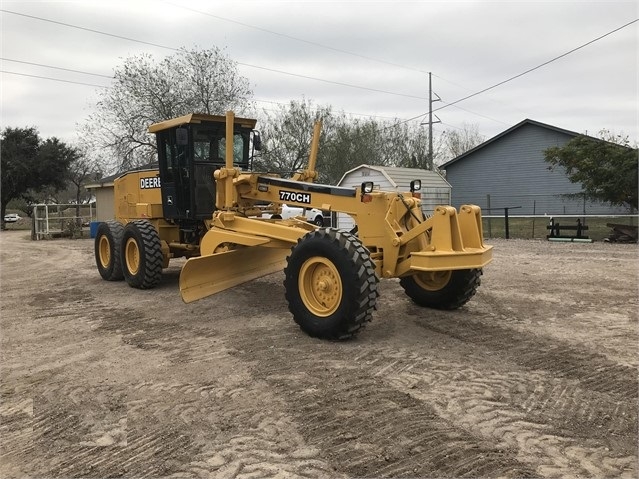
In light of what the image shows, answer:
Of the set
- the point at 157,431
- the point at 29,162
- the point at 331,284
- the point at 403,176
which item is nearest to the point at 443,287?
the point at 331,284

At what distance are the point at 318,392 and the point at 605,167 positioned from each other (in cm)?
1672

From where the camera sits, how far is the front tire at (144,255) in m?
9.05

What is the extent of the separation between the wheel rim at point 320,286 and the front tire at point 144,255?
4.04 meters

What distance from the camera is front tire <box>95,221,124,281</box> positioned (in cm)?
1002

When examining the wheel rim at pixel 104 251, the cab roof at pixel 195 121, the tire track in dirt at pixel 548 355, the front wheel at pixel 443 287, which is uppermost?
the cab roof at pixel 195 121

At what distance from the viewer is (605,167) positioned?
58.0 feet

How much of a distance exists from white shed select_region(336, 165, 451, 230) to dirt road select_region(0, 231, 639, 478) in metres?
13.7

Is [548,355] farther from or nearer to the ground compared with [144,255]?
nearer to the ground

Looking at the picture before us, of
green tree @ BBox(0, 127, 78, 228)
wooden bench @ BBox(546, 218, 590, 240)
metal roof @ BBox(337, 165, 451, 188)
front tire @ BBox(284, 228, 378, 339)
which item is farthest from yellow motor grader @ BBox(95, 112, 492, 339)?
green tree @ BBox(0, 127, 78, 228)

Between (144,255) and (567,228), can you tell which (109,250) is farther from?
(567,228)

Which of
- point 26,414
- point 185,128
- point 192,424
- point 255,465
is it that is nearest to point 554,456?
point 255,465

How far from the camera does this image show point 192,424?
3.76 m

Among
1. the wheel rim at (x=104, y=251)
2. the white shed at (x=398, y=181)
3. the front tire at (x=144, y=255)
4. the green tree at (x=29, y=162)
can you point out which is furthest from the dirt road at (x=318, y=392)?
the green tree at (x=29, y=162)

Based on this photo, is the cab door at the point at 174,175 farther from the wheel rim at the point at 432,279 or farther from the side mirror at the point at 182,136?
the wheel rim at the point at 432,279
